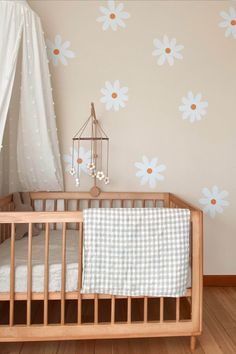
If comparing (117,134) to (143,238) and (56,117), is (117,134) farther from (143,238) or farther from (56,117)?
(143,238)

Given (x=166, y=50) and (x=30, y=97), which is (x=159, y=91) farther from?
(x=30, y=97)

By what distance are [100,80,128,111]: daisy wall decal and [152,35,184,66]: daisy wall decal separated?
331mm

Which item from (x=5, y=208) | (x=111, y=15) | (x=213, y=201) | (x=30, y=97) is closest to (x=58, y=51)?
(x=111, y=15)

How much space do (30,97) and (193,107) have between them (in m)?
1.18

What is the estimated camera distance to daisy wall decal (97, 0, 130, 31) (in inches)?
114

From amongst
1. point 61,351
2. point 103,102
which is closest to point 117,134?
point 103,102

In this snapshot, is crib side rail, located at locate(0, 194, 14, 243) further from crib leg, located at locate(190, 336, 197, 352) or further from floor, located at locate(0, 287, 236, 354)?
crib leg, located at locate(190, 336, 197, 352)

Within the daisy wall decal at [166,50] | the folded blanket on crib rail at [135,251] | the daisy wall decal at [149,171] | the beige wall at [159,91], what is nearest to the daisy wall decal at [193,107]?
the beige wall at [159,91]

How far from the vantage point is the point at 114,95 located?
9.59 feet

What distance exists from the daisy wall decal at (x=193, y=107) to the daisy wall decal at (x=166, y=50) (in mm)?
280

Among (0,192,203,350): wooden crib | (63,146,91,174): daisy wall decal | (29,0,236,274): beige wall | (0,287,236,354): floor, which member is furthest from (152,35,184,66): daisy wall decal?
(0,287,236,354): floor

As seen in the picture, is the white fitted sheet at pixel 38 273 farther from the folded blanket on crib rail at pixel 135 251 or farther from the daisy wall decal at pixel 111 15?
the daisy wall decal at pixel 111 15

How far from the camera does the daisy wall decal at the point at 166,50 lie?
2.92 metres

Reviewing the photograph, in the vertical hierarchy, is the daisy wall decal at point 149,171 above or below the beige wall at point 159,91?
below
